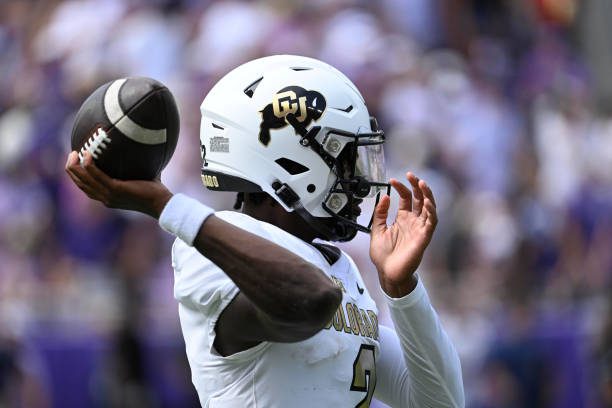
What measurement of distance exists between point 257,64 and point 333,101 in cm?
27

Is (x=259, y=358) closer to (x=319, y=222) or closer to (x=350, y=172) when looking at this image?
(x=319, y=222)

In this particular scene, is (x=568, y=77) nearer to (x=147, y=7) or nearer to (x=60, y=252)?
(x=147, y=7)

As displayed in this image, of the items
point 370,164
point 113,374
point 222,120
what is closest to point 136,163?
point 222,120

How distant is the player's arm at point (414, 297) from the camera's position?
3.46 m

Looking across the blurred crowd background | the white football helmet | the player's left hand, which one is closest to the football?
the white football helmet

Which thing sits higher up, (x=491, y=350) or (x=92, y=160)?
(x=92, y=160)

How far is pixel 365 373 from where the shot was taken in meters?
3.59

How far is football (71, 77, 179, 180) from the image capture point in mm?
3076

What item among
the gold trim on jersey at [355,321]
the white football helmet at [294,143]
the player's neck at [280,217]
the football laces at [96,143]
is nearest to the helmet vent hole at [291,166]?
the white football helmet at [294,143]

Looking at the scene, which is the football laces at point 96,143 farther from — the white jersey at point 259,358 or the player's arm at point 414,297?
the player's arm at point 414,297

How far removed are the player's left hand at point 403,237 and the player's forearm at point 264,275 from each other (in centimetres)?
47

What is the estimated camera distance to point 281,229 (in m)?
3.67

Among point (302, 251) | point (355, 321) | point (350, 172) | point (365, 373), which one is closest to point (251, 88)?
point (350, 172)

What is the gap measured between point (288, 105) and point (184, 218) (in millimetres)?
737
